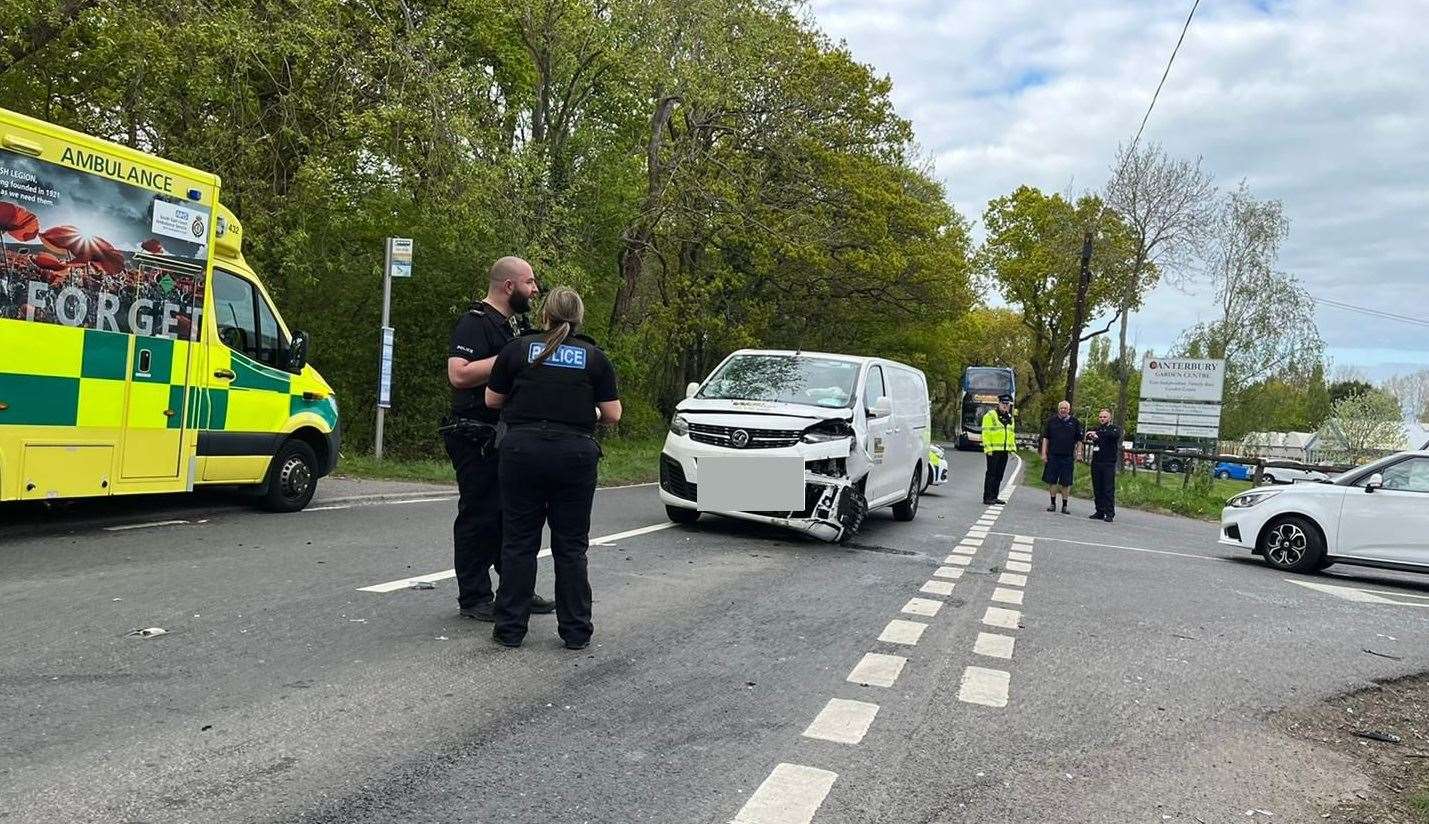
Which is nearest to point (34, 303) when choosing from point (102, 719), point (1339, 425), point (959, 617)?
point (102, 719)

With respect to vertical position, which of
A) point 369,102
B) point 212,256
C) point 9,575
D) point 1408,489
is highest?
point 369,102

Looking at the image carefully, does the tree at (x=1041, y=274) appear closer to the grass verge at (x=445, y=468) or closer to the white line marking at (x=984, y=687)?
the grass verge at (x=445, y=468)

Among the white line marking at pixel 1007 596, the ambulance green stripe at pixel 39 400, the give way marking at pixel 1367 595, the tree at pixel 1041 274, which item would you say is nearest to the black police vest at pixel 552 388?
the white line marking at pixel 1007 596

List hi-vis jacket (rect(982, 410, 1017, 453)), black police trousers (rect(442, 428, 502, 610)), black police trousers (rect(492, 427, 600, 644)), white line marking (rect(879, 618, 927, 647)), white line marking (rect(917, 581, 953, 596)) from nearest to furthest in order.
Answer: black police trousers (rect(492, 427, 600, 644)), black police trousers (rect(442, 428, 502, 610)), white line marking (rect(879, 618, 927, 647)), white line marking (rect(917, 581, 953, 596)), hi-vis jacket (rect(982, 410, 1017, 453))

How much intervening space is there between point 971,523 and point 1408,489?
5003mm

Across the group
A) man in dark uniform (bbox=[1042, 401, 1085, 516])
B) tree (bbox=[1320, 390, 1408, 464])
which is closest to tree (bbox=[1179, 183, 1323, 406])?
tree (bbox=[1320, 390, 1408, 464])

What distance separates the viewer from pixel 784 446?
9.72 meters

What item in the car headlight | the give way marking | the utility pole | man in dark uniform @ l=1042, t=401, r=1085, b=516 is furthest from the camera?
the utility pole

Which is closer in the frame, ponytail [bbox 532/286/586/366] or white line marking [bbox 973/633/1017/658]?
ponytail [bbox 532/286/586/366]

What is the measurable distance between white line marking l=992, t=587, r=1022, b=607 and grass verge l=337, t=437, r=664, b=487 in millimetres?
4409

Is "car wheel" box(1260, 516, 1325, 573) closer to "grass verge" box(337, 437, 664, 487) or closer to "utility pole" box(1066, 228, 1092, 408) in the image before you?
"grass verge" box(337, 437, 664, 487)

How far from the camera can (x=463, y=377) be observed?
5.50 m

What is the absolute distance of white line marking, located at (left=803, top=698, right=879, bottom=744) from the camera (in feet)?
14.0

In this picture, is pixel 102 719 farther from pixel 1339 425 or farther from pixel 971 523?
pixel 1339 425
